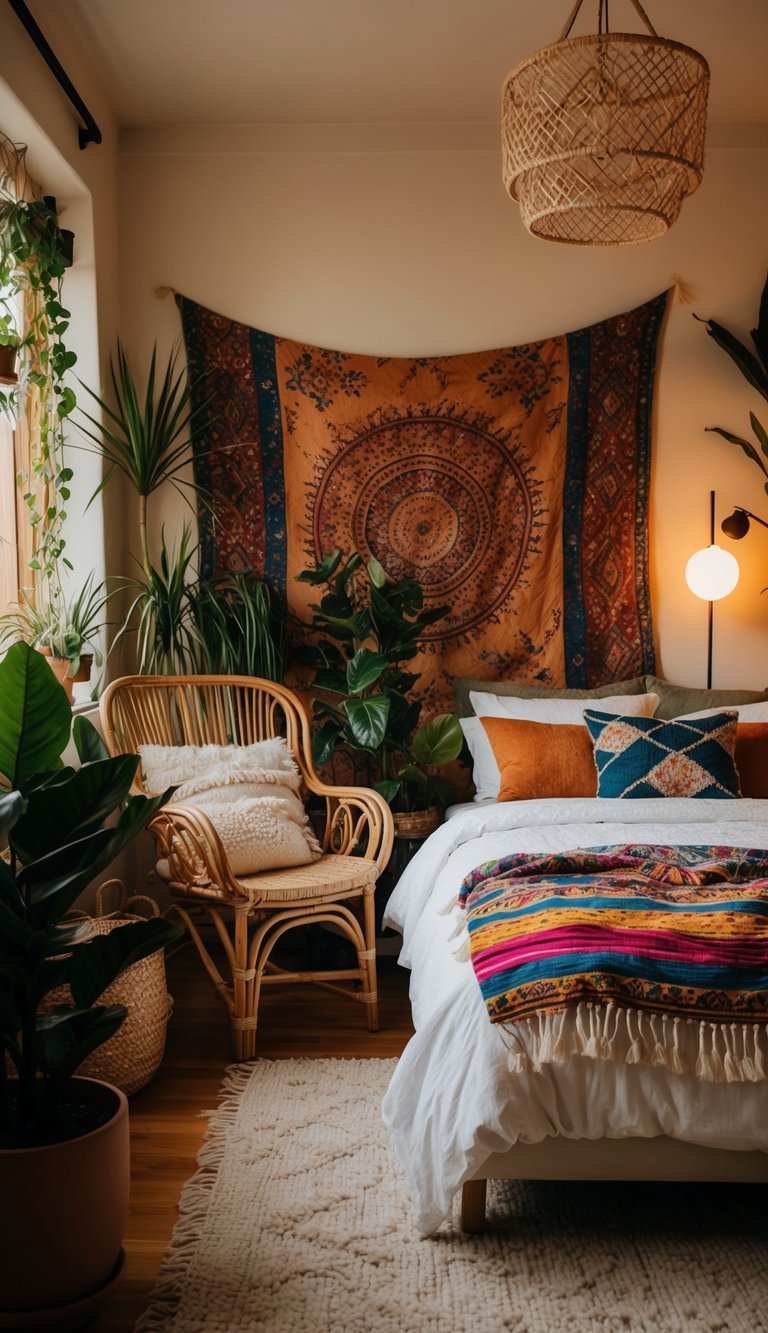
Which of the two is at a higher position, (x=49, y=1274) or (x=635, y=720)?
(x=635, y=720)

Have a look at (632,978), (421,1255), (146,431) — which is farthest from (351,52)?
(421,1255)

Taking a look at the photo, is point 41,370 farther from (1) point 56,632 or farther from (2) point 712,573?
(2) point 712,573

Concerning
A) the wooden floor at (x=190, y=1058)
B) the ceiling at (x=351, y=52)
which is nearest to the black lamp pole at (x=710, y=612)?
the ceiling at (x=351, y=52)

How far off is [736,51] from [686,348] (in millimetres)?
1004

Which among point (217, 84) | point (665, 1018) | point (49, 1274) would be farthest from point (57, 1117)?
point (217, 84)

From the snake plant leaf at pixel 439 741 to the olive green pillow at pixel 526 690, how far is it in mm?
351

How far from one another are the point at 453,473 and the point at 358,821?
144cm

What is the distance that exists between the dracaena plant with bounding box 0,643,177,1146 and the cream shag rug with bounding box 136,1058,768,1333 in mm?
440

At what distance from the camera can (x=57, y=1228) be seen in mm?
1704

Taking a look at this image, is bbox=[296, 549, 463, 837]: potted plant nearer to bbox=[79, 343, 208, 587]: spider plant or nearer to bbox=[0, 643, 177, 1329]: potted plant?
bbox=[79, 343, 208, 587]: spider plant

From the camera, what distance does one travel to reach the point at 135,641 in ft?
13.3

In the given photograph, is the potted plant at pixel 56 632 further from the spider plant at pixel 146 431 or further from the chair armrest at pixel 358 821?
the chair armrest at pixel 358 821

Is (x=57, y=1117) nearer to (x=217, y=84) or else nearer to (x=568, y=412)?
(x=568, y=412)

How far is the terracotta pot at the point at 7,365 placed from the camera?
9.18 ft
